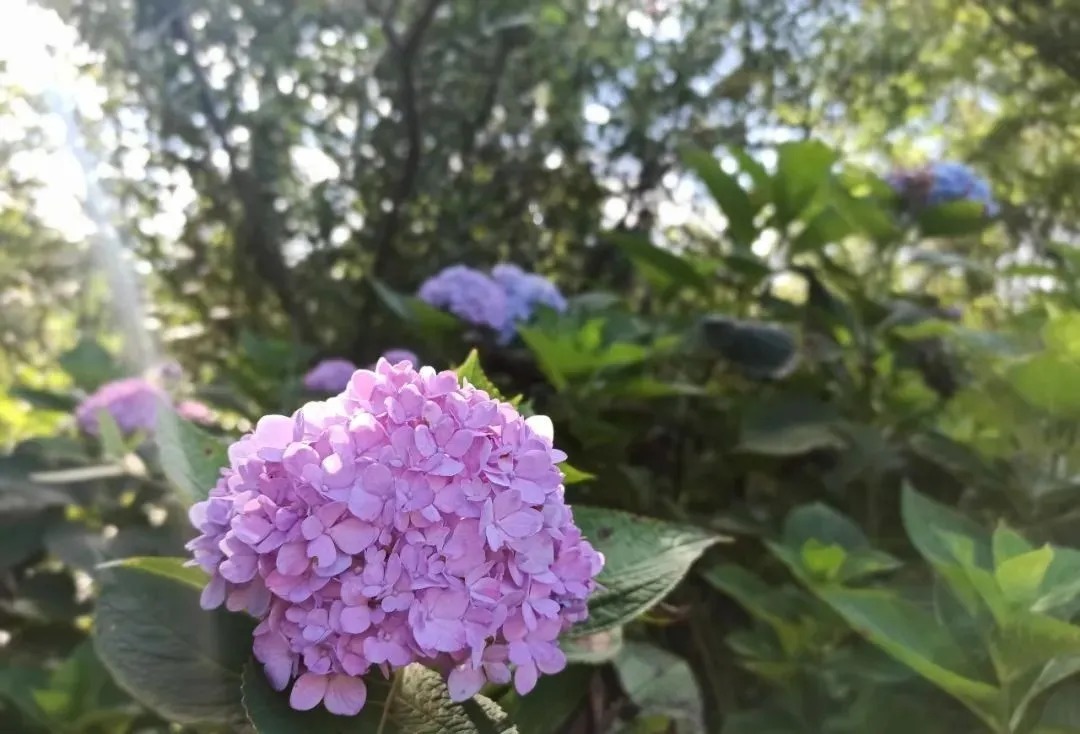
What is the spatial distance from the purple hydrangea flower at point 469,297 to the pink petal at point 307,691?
0.74 meters

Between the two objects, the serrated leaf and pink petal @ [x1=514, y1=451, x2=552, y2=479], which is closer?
pink petal @ [x1=514, y1=451, x2=552, y2=479]

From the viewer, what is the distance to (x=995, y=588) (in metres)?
0.60

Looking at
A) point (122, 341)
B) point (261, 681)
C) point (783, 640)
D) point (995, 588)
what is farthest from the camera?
point (122, 341)

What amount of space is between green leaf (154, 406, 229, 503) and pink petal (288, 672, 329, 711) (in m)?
0.17

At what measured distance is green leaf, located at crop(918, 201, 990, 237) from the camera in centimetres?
119

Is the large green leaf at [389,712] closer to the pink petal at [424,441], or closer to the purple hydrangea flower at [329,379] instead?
the pink petal at [424,441]

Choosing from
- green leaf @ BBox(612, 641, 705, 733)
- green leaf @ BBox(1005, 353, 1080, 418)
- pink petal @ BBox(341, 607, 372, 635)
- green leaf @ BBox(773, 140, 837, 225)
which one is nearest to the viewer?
pink petal @ BBox(341, 607, 372, 635)

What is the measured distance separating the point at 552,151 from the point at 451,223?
20cm

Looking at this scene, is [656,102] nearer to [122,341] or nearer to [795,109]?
[795,109]

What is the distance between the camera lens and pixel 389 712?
1.47 feet

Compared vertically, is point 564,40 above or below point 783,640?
above

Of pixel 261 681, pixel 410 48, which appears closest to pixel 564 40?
pixel 410 48

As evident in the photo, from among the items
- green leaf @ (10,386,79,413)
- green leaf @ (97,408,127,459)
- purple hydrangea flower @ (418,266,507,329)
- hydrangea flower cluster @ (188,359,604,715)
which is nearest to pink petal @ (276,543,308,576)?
hydrangea flower cluster @ (188,359,604,715)

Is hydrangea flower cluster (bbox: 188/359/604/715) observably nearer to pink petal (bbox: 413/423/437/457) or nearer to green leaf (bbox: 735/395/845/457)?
pink petal (bbox: 413/423/437/457)
